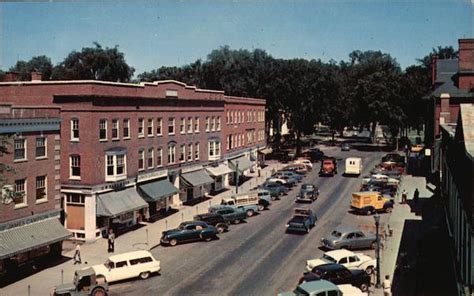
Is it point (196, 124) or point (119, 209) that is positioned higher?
point (196, 124)

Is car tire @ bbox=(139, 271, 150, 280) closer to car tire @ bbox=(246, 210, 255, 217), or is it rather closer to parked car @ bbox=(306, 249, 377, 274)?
parked car @ bbox=(306, 249, 377, 274)

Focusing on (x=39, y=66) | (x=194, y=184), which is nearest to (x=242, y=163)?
(x=194, y=184)

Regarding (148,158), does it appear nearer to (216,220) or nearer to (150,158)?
(150,158)

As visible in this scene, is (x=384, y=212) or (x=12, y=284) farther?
(x=384, y=212)

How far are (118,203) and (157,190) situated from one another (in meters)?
6.56

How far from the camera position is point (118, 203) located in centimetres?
4212

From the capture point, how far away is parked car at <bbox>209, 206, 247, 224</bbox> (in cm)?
4600

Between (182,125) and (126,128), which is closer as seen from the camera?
(126,128)

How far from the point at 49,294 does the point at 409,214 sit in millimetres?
Answer: 32374

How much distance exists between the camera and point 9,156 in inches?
1281

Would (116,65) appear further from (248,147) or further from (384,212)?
(384,212)

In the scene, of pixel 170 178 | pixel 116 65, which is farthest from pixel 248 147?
pixel 116 65

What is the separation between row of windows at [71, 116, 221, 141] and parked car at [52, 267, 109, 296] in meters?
15.4

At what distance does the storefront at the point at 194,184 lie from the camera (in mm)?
54312
